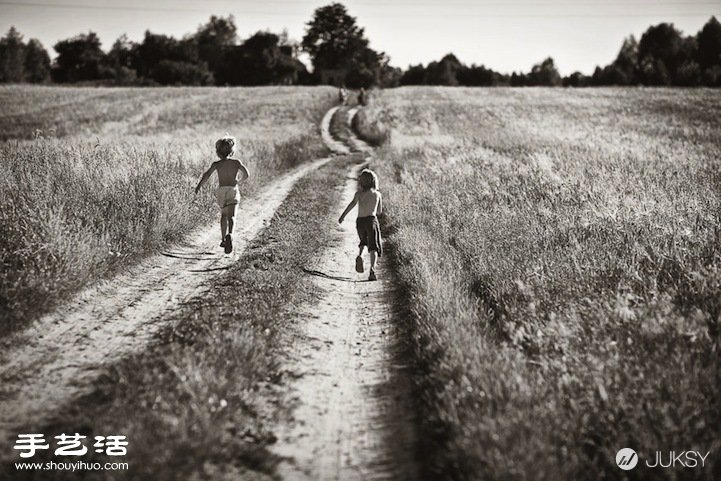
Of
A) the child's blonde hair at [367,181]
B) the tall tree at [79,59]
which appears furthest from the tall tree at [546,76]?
the child's blonde hair at [367,181]

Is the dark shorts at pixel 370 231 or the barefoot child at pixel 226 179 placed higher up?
the barefoot child at pixel 226 179

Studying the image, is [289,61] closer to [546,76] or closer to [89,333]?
[546,76]

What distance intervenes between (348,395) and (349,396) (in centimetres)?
2

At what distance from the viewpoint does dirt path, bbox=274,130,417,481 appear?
3.34m

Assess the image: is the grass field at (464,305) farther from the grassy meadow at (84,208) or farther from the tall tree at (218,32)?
the tall tree at (218,32)

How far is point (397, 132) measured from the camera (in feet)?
89.2

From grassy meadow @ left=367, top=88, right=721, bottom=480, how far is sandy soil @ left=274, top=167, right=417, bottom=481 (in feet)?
0.85

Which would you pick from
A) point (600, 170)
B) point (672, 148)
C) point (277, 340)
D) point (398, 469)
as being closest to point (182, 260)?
point (277, 340)

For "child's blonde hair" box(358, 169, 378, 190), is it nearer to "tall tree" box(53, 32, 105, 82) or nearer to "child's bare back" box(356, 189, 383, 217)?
"child's bare back" box(356, 189, 383, 217)

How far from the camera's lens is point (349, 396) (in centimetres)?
416

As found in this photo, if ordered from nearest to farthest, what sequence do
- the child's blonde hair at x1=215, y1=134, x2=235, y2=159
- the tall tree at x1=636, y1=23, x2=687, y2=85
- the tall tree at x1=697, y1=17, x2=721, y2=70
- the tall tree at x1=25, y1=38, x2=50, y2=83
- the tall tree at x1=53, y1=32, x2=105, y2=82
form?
the child's blonde hair at x1=215, y1=134, x2=235, y2=159 → the tall tree at x1=697, y1=17, x2=721, y2=70 → the tall tree at x1=636, y1=23, x2=687, y2=85 → the tall tree at x1=25, y1=38, x2=50, y2=83 → the tall tree at x1=53, y1=32, x2=105, y2=82

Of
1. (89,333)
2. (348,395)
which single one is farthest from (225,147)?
(348,395)

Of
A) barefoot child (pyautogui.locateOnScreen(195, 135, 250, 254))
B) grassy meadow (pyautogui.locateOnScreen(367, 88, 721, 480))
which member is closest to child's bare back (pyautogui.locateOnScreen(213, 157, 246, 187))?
barefoot child (pyautogui.locateOnScreen(195, 135, 250, 254))

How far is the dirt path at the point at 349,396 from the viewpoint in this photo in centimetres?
334
